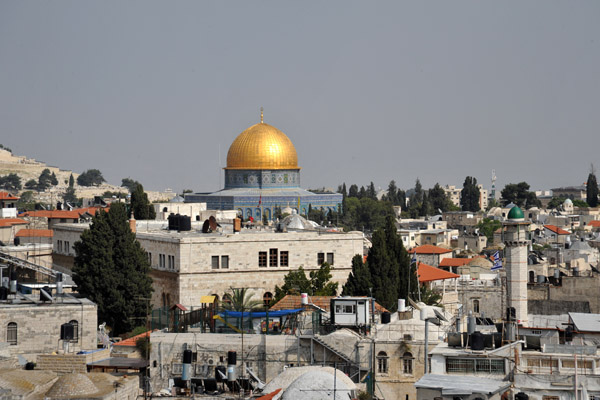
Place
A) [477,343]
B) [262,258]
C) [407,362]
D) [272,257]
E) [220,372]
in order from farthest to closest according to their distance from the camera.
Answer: [272,257] → [262,258] → [407,362] → [220,372] → [477,343]

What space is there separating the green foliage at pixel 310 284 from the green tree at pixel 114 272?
4.30 metres

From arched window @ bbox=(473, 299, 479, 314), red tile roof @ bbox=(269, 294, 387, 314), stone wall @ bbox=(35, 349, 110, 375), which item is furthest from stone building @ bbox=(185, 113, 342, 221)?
stone wall @ bbox=(35, 349, 110, 375)

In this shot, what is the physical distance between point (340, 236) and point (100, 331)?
12.2m

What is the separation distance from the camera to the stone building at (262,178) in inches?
3743

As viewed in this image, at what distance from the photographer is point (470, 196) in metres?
120

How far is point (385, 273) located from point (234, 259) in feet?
18.3

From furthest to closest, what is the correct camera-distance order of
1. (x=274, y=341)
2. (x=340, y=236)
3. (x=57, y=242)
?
1. (x=57, y=242)
2. (x=340, y=236)
3. (x=274, y=341)

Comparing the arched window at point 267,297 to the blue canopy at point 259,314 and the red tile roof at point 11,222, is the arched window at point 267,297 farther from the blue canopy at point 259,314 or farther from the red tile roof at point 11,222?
the red tile roof at point 11,222

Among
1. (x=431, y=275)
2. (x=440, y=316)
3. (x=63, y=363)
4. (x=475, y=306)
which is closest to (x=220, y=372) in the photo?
(x=63, y=363)

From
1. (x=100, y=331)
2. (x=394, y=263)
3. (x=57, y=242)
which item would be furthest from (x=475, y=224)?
(x=100, y=331)

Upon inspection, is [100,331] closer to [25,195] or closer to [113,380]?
[113,380]

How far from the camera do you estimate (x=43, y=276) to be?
4619cm

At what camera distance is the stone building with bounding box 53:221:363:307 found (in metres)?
41.0

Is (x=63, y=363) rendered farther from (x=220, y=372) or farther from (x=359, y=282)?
(x=359, y=282)
